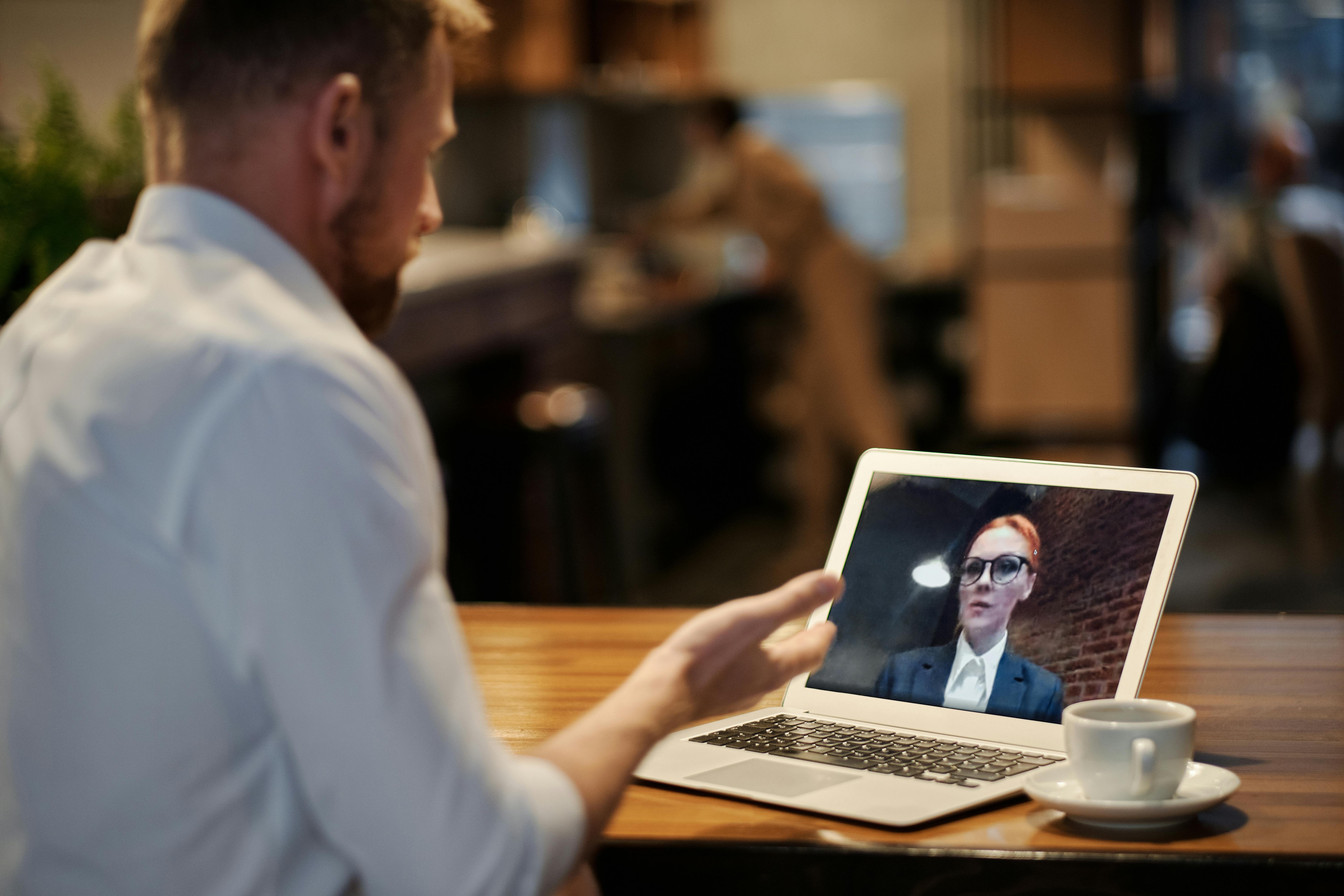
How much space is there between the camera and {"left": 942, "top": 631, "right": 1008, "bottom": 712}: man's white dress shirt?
1086 mm

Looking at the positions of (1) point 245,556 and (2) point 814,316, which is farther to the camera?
(2) point 814,316

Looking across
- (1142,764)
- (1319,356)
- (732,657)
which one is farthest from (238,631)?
(1319,356)

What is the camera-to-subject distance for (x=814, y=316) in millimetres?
5691

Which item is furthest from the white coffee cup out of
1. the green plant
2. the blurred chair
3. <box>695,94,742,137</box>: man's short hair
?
<box>695,94,742,137</box>: man's short hair

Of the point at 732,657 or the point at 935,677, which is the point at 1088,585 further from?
the point at 732,657

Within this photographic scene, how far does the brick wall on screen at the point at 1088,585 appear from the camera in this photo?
3.47ft

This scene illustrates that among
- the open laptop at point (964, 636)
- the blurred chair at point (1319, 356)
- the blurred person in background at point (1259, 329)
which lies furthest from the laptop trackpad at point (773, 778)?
the blurred person in background at point (1259, 329)

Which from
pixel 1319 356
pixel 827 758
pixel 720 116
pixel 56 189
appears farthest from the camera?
pixel 720 116

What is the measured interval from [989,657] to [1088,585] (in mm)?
89

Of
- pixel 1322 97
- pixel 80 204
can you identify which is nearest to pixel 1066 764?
pixel 80 204

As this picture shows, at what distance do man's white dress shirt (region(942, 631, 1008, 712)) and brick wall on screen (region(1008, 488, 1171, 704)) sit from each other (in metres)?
0.01

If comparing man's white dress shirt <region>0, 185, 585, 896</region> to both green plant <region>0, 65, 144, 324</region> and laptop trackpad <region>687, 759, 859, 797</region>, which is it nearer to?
laptop trackpad <region>687, 759, 859, 797</region>

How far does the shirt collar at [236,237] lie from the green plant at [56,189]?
1.03 m

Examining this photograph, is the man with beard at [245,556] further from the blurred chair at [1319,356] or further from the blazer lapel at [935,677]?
the blurred chair at [1319,356]
